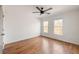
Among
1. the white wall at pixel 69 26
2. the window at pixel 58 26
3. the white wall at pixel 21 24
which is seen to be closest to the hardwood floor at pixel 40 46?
the white wall at pixel 21 24

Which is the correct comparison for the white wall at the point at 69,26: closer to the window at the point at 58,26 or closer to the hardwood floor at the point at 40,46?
the window at the point at 58,26

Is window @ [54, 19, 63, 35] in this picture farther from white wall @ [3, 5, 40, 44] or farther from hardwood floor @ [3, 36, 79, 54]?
white wall @ [3, 5, 40, 44]

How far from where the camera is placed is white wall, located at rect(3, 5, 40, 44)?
3.11 m

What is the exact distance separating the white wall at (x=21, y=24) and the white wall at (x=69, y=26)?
726 millimetres

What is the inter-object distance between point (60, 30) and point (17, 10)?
2.22 meters

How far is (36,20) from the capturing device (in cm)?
340

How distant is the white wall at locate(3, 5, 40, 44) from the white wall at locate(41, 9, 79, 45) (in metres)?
0.73

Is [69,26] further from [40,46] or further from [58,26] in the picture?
[40,46]

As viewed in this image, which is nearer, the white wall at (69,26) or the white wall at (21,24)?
the white wall at (21,24)

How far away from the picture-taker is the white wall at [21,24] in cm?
311

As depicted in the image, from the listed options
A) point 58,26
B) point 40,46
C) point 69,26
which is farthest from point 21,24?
point 69,26

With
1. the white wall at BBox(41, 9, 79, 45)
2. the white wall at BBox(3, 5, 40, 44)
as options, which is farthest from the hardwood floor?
the white wall at BBox(41, 9, 79, 45)
